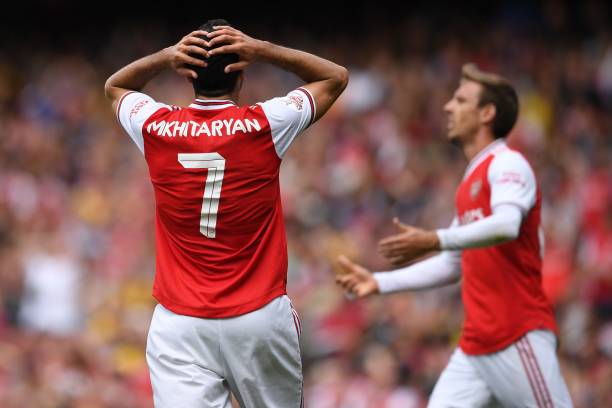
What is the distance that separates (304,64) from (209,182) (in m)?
0.72

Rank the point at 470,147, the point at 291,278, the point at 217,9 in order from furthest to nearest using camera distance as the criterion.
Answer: the point at 217,9, the point at 291,278, the point at 470,147

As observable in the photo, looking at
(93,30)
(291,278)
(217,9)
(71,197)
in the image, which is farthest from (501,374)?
(93,30)

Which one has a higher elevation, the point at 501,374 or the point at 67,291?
the point at 501,374

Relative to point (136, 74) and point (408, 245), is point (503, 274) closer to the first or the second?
point (408, 245)

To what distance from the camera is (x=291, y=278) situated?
12.1 metres

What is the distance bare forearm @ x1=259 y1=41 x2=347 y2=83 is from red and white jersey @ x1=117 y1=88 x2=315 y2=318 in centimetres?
18

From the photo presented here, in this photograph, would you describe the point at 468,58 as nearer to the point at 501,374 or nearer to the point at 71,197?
the point at 71,197

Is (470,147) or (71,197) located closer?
(470,147)

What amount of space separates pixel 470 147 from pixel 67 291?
28.1 ft

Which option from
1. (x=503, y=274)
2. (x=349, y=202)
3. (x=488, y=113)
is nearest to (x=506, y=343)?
(x=503, y=274)

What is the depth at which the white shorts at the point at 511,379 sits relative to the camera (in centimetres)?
596

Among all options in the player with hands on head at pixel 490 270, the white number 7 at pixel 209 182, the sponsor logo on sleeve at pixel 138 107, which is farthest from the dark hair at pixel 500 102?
the sponsor logo on sleeve at pixel 138 107

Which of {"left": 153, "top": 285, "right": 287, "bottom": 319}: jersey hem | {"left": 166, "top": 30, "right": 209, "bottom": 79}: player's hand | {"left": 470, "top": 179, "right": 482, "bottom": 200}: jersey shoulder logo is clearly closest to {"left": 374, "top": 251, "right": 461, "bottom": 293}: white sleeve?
{"left": 470, "top": 179, "right": 482, "bottom": 200}: jersey shoulder logo

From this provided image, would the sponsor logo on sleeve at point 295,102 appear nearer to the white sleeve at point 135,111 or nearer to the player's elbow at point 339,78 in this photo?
the player's elbow at point 339,78
